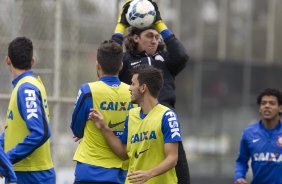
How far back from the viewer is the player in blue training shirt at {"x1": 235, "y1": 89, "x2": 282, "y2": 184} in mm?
9711

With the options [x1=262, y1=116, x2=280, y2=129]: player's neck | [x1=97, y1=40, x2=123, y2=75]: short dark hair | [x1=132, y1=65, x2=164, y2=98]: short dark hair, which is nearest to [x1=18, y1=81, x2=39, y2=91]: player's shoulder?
[x1=97, y1=40, x2=123, y2=75]: short dark hair

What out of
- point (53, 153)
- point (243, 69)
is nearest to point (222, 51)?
point (243, 69)

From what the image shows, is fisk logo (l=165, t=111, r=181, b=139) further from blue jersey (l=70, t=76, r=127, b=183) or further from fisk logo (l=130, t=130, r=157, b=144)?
blue jersey (l=70, t=76, r=127, b=183)

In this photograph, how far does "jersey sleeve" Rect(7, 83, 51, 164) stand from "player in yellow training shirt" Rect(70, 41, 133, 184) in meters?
0.26

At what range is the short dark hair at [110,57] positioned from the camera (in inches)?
290

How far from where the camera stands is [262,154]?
385 inches

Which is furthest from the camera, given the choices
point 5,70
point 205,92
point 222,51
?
point 222,51

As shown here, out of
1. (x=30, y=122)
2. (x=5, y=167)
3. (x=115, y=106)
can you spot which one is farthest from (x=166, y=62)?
(x=5, y=167)

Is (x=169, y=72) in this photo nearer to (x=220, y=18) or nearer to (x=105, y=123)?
(x=105, y=123)

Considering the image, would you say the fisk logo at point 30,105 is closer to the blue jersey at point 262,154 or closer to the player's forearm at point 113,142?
the player's forearm at point 113,142

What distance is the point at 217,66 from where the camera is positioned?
116 ft

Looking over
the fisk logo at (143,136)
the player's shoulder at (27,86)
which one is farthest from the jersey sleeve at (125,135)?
the player's shoulder at (27,86)

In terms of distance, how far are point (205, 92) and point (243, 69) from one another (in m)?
2.63

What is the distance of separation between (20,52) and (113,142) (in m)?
1.05
